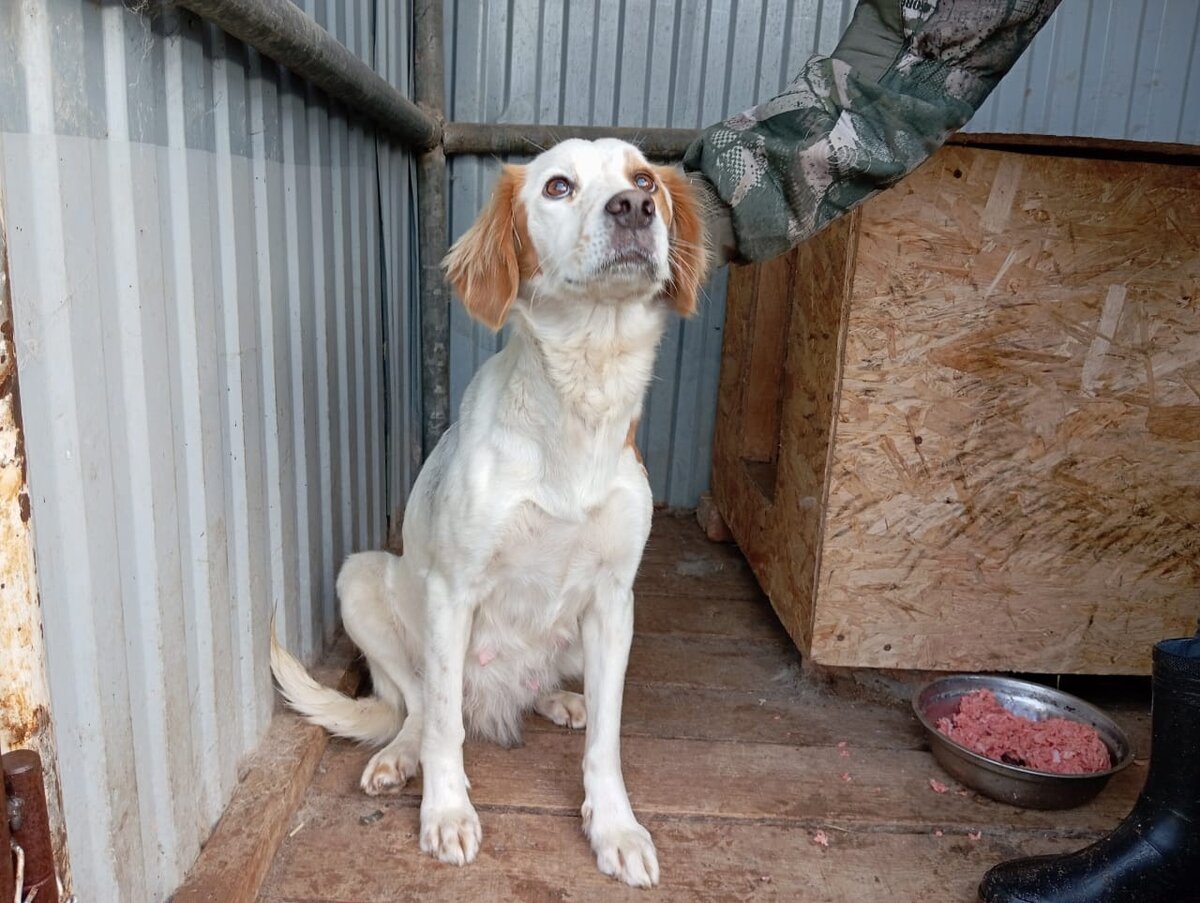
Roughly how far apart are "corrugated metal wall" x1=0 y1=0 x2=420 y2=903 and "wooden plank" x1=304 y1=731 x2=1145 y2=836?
477mm

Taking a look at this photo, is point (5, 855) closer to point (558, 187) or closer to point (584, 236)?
point (584, 236)

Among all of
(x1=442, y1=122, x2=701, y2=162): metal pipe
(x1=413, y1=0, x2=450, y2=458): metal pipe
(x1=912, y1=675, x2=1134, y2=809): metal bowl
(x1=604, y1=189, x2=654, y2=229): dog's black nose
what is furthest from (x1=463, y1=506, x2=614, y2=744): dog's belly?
(x1=442, y1=122, x2=701, y2=162): metal pipe

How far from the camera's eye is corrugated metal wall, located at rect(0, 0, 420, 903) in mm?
995

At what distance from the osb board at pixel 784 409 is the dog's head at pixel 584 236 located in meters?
0.45

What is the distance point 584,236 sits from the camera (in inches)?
60.5

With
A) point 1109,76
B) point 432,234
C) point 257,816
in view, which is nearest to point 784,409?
point 432,234

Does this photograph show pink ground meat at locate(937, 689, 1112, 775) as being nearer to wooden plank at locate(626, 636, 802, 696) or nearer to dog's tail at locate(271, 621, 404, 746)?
wooden plank at locate(626, 636, 802, 696)

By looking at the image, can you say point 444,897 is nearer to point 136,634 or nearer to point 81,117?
point 136,634

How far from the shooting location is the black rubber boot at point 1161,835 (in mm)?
1351

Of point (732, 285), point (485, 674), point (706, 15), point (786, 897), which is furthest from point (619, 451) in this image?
point (706, 15)

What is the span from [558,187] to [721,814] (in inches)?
48.7

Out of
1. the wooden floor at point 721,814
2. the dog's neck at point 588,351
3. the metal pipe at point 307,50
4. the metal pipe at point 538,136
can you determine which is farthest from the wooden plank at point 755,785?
the metal pipe at point 538,136

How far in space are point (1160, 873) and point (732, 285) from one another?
2.32 meters

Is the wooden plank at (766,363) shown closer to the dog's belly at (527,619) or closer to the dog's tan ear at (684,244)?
the dog's tan ear at (684,244)
